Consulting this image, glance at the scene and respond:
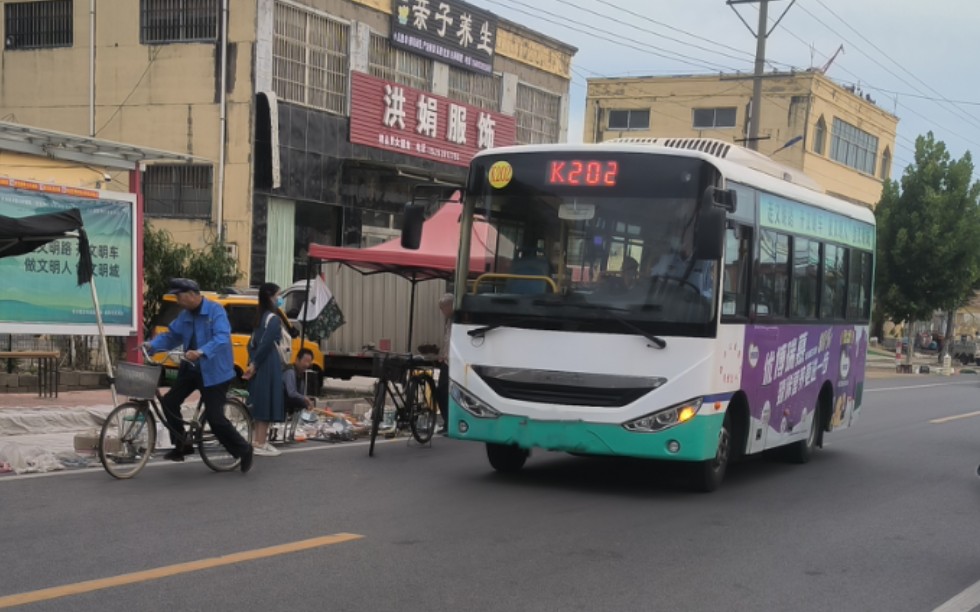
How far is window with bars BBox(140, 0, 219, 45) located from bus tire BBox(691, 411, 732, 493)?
17.5 m

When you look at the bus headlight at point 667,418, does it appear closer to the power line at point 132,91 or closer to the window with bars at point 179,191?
the window with bars at point 179,191

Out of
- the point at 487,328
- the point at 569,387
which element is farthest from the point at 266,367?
the point at 569,387

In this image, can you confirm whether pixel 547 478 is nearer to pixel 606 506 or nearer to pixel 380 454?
pixel 606 506

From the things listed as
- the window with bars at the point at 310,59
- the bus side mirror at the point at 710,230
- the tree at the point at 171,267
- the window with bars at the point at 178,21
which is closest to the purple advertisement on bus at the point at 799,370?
the bus side mirror at the point at 710,230

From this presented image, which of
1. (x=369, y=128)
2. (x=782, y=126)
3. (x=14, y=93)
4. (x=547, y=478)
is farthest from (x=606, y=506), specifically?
(x=782, y=126)

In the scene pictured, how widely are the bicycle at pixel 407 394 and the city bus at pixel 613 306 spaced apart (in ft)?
7.11

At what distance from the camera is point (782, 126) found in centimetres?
5128

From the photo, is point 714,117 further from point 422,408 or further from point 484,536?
point 484,536

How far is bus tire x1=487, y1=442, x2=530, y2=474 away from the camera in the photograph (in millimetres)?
11312

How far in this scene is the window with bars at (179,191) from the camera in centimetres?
2511

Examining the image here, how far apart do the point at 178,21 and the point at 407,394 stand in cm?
1507

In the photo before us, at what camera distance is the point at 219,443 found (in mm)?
10922

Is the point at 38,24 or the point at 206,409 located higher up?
the point at 38,24

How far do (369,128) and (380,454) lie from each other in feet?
52.5
